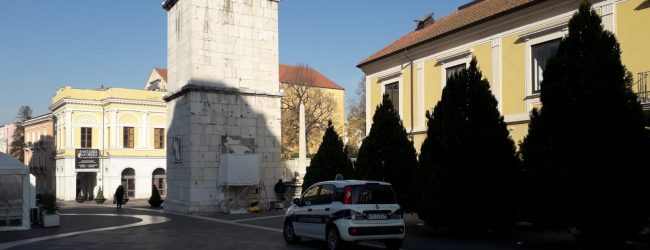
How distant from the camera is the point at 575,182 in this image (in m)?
12.0

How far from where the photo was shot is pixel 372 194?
13.1m

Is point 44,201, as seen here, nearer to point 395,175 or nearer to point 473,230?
point 395,175

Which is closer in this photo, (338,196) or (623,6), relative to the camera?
(338,196)

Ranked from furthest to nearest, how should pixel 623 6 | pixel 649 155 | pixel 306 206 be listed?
pixel 623 6 → pixel 306 206 → pixel 649 155

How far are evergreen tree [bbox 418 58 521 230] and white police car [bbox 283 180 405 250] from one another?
2.37 metres

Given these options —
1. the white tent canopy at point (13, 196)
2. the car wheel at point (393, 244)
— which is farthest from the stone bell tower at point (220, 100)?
the car wheel at point (393, 244)

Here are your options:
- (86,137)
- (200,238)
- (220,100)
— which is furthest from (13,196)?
(86,137)

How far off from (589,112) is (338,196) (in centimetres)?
556

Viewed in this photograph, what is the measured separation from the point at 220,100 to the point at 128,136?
32.1 m

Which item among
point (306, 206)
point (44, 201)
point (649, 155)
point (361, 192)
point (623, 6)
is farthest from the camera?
point (44, 201)

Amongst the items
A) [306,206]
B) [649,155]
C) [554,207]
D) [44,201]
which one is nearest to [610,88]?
[649,155]

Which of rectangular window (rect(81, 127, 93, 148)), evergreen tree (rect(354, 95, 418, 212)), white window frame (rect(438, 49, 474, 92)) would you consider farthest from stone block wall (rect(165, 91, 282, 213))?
rectangular window (rect(81, 127, 93, 148))

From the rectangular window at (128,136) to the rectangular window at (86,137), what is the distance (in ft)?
10.6

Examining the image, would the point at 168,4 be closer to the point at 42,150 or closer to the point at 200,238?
the point at 200,238
